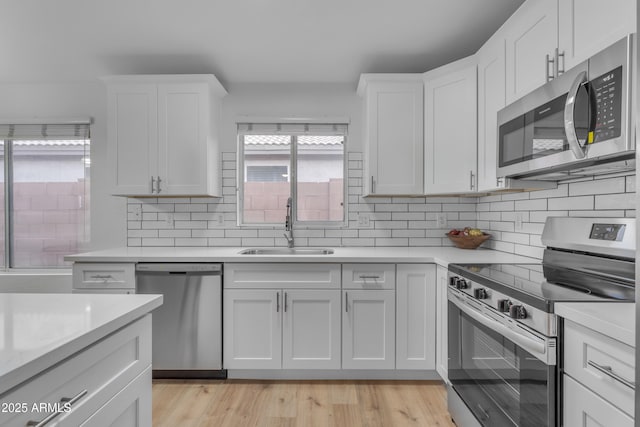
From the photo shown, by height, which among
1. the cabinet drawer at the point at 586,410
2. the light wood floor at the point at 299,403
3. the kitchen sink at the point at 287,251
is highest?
the kitchen sink at the point at 287,251

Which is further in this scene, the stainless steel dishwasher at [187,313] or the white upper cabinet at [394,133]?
the white upper cabinet at [394,133]

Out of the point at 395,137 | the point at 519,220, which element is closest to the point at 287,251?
the point at 395,137

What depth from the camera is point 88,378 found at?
2.96ft

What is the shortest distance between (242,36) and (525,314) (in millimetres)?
2354

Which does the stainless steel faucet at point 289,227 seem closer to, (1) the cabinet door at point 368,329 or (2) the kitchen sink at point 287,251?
(2) the kitchen sink at point 287,251

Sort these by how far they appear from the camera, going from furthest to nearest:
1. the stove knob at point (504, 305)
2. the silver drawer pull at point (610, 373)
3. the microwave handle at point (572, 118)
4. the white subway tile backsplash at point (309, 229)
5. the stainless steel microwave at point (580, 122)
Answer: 1. the white subway tile backsplash at point (309, 229)
2. the stove knob at point (504, 305)
3. the microwave handle at point (572, 118)
4. the stainless steel microwave at point (580, 122)
5. the silver drawer pull at point (610, 373)

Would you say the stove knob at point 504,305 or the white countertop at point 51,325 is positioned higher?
the white countertop at point 51,325

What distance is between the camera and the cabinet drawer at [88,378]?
2.38 feet

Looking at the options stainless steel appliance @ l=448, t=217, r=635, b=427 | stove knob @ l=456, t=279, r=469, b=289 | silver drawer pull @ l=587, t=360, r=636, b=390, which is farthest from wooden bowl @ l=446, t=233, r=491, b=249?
silver drawer pull @ l=587, t=360, r=636, b=390

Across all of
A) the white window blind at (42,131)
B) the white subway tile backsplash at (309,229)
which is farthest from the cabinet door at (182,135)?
the white window blind at (42,131)

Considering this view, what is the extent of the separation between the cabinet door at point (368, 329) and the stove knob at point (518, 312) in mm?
1187

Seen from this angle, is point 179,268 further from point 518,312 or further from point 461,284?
point 518,312

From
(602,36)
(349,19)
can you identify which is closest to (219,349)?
(349,19)

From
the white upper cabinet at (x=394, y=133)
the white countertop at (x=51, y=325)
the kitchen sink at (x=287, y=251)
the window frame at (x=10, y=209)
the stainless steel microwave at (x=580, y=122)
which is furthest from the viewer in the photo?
the window frame at (x=10, y=209)
